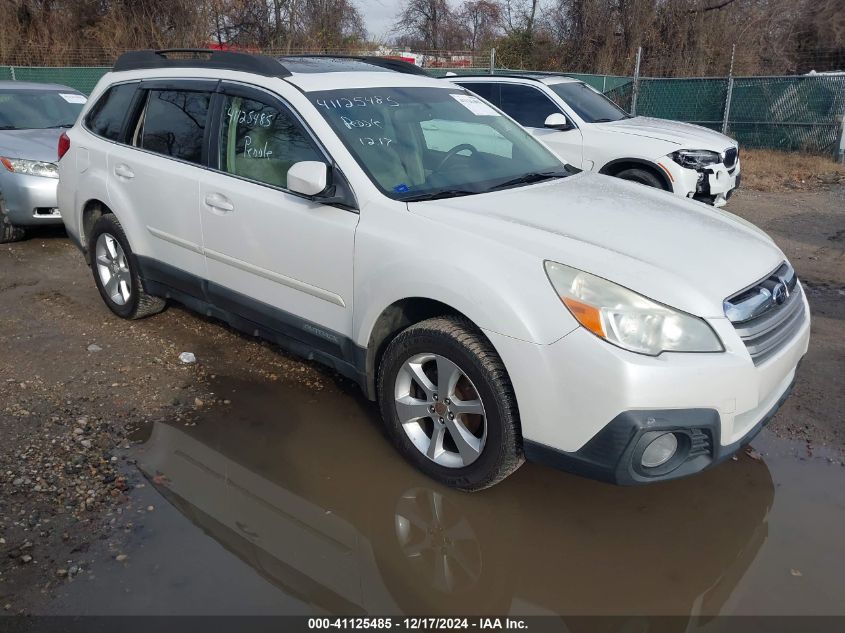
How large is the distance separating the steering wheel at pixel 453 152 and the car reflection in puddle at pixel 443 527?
1451mm

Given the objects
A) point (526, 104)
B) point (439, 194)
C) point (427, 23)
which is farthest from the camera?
point (427, 23)

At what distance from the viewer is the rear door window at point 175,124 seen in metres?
4.40

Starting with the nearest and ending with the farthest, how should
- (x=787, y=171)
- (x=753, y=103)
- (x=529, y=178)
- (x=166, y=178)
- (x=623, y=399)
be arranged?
(x=623, y=399)
(x=529, y=178)
(x=166, y=178)
(x=787, y=171)
(x=753, y=103)

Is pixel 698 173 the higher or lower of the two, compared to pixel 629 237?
lower

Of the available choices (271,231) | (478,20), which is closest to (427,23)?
(478,20)

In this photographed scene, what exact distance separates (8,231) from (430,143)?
5.66 meters

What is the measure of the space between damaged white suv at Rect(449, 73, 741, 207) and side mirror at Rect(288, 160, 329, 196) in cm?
507

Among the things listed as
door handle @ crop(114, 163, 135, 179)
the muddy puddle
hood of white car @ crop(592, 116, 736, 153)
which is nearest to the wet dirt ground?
the muddy puddle

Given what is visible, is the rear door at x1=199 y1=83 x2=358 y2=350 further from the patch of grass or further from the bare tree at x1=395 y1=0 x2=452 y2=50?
the bare tree at x1=395 y1=0 x2=452 y2=50

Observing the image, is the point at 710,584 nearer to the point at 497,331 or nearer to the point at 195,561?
the point at 497,331

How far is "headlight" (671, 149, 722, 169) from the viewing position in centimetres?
818

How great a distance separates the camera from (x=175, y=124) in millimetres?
4617

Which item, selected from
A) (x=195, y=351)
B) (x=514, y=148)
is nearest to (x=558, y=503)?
(x=514, y=148)

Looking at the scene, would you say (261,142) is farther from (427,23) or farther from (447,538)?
(427,23)
